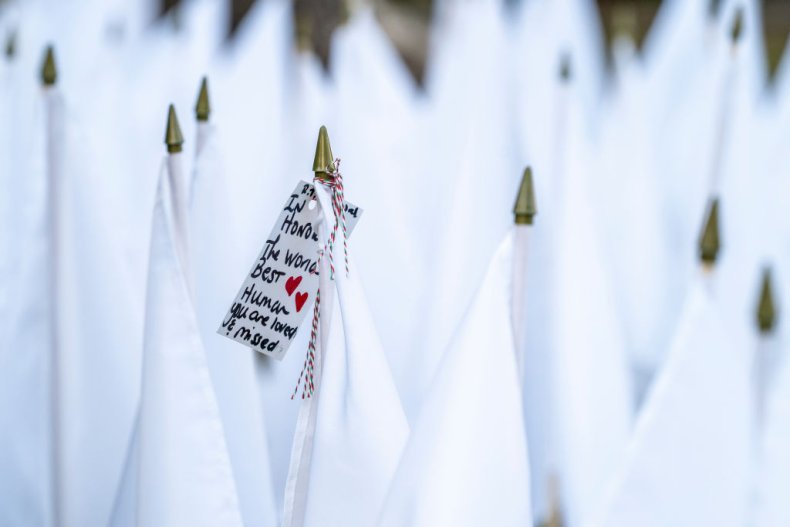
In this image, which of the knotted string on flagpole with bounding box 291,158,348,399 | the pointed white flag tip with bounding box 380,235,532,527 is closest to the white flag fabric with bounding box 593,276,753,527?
the pointed white flag tip with bounding box 380,235,532,527

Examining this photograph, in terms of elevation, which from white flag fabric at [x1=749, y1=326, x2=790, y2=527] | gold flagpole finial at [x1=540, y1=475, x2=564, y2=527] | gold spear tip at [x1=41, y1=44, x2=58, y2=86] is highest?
gold spear tip at [x1=41, y1=44, x2=58, y2=86]

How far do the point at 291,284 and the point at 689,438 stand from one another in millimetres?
482

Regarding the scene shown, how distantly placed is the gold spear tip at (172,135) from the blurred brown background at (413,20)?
0.89m

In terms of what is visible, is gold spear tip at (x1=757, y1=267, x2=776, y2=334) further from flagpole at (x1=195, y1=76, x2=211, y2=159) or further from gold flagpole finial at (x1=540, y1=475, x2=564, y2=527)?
flagpole at (x1=195, y1=76, x2=211, y2=159)

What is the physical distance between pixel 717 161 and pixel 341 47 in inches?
36.8

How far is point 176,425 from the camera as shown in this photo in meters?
0.89

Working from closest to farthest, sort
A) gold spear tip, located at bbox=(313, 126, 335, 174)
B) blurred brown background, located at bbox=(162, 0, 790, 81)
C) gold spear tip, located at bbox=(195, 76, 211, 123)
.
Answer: gold spear tip, located at bbox=(313, 126, 335, 174)
gold spear tip, located at bbox=(195, 76, 211, 123)
blurred brown background, located at bbox=(162, 0, 790, 81)

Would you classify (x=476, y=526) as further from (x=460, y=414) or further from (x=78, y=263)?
(x=78, y=263)

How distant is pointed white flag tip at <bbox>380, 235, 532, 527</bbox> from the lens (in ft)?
2.69

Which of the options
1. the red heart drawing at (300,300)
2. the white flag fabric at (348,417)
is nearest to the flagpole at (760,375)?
the white flag fabric at (348,417)

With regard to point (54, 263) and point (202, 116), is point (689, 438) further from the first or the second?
point (54, 263)

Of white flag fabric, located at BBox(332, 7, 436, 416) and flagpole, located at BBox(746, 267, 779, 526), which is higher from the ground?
white flag fabric, located at BBox(332, 7, 436, 416)

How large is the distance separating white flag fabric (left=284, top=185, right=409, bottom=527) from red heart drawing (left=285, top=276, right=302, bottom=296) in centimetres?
3

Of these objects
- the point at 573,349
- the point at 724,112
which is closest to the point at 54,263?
the point at 573,349
